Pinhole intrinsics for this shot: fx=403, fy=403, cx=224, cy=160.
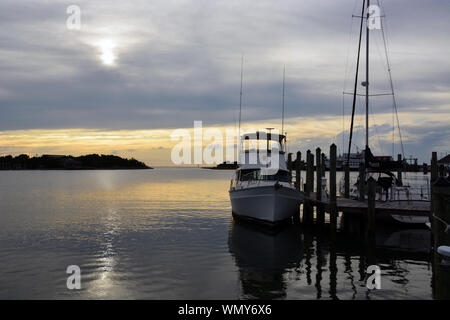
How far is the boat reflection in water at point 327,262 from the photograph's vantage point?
12.3 metres

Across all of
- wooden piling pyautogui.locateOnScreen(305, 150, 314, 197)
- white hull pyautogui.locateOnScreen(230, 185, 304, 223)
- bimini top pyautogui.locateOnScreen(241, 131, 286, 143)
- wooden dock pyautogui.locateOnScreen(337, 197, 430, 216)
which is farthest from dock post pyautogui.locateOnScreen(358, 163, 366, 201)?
bimini top pyautogui.locateOnScreen(241, 131, 286, 143)

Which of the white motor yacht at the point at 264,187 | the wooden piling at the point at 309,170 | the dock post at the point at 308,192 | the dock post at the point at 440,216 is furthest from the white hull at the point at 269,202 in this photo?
the dock post at the point at 440,216

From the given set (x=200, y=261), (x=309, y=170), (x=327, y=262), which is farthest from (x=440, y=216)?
(x=309, y=170)

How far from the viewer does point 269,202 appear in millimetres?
21734

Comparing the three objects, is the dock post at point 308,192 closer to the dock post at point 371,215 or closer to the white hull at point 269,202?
the white hull at point 269,202

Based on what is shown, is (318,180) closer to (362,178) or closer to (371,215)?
(362,178)

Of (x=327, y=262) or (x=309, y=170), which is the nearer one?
(x=327, y=262)

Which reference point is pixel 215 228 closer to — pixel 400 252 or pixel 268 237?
pixel 268 237

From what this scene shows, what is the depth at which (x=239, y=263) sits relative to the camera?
15648 millimetres

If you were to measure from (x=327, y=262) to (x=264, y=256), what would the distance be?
2.59 m

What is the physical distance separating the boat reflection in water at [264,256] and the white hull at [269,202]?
856 millimetres

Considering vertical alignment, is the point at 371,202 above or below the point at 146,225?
above
